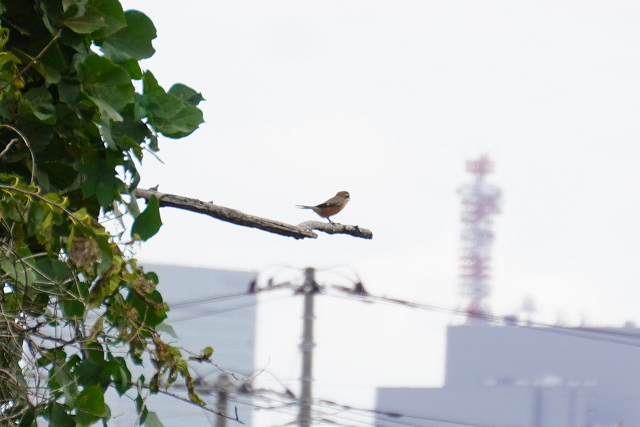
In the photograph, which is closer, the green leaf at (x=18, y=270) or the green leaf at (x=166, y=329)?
the green leaf at (x=18, y=270)

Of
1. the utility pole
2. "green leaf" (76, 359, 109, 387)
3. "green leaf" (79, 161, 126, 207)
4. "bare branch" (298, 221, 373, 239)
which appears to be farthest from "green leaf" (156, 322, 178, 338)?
the utility pole

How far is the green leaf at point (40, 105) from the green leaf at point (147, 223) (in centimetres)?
23

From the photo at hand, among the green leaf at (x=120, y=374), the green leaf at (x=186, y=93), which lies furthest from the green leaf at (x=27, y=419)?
the green leaf at (x=186, y=93)

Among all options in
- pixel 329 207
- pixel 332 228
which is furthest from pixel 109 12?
pixel 329 207

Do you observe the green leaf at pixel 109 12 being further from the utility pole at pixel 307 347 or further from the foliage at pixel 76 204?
the utility pole at pixel 307 347

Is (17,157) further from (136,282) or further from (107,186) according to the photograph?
(136,282)

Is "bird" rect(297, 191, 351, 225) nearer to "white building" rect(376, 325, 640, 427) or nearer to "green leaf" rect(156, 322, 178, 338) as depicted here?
"green leaf" rect(156, 322, 178, 338)

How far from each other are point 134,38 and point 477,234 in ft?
410

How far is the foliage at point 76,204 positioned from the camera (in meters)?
1.58

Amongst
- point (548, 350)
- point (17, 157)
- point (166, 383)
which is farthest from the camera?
point (548, 350)

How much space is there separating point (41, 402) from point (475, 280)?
126 m

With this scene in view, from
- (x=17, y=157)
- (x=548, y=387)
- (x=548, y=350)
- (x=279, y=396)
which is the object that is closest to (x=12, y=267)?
(x=17, y=157)

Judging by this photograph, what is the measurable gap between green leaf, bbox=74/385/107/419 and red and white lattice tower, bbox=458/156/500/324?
401ft

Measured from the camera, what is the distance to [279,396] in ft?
38.1
